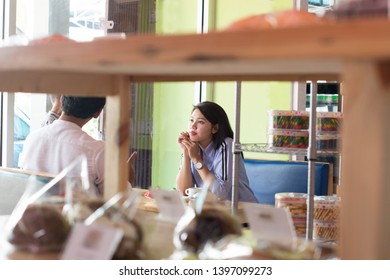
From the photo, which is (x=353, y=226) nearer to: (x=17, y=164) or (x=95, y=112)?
(x=95, y=112)

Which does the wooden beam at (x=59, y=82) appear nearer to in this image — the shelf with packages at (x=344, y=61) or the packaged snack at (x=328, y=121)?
the shelf with packages at (x=344, y=61)

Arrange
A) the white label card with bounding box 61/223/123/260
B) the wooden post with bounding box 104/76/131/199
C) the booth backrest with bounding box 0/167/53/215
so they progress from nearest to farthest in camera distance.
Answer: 1. the white label card with bounding box 61/223/123/260
2. the wooden post with bounding box 104/76/131/199
3. the booth backrest with bounding box 0/167/53/215

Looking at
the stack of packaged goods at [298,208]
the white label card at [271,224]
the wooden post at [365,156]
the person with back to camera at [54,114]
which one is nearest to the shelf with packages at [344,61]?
the wooden post at [365,156]

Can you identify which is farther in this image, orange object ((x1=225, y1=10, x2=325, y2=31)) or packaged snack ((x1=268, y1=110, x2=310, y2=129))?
packaged snack ((x1=268, y1=110, x2=310, y2=129))

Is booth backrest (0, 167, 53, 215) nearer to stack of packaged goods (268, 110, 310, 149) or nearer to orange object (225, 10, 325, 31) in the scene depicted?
stack of packaged goods (268, 110, 310, 149)

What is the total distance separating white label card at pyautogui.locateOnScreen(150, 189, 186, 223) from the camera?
3.94 ft

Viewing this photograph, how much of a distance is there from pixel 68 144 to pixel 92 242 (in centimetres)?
204

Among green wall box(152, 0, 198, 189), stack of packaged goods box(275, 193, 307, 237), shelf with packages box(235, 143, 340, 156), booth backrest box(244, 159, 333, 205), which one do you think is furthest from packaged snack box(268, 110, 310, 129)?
green wall box(152, 0, 198, 189)

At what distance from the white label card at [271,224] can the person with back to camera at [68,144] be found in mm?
1934

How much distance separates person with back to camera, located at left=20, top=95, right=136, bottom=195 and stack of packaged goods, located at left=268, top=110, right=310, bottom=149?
0.81 meters

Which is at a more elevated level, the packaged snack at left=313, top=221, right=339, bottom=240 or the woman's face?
the woman's face

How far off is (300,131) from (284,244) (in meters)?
2.25

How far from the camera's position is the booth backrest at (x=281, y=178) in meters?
3.84

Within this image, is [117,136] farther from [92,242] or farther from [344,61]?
[344,61]
